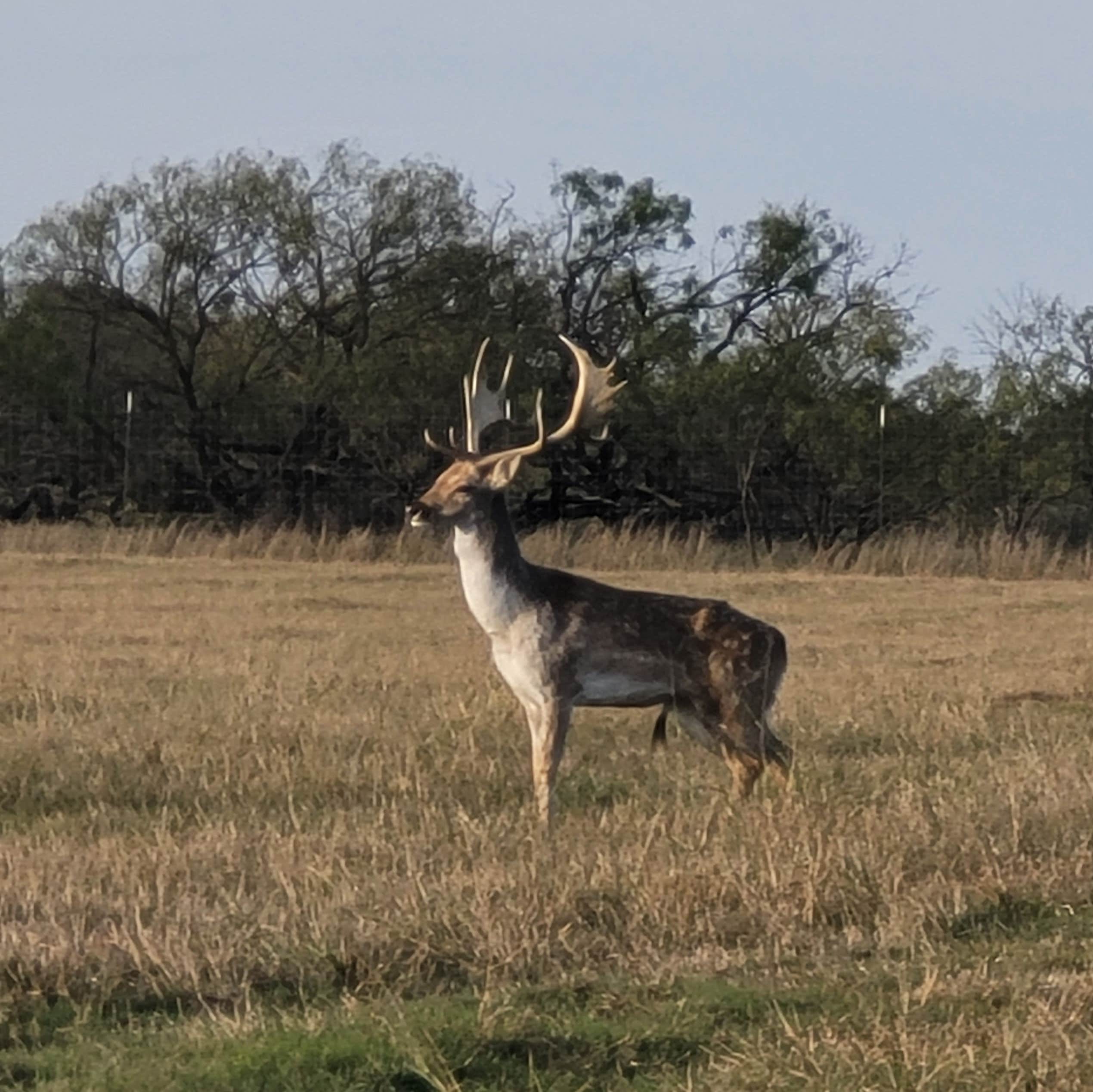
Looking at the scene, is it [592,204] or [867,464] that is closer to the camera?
[867,464]

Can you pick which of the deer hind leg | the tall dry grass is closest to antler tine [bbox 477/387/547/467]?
the deer hind leg

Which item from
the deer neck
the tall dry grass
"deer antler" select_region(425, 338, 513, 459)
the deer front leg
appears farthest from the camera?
the tall dry grass

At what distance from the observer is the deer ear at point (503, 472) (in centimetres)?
1036

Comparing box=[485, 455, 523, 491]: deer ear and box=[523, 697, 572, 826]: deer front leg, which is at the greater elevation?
box=[485, 455, 523, 491]: deer ear

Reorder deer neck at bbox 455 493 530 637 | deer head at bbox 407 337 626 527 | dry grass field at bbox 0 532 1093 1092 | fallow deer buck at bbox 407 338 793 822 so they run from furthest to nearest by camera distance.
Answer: deer head at bbox 407 337 626 527
deer neck at bbox 455 493 530 637
fallow deer buck at bbox 407 338 793 822
dry grass field at bbox 0 532 1093 1092

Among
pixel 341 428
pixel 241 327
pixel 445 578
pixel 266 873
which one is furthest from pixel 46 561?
pixel 266 873

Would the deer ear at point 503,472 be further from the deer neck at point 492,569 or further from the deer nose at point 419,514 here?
the deer nose at point 419,514

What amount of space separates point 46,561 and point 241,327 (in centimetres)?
1181

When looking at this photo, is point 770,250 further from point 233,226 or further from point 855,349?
point 233,226

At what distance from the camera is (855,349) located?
119 feet

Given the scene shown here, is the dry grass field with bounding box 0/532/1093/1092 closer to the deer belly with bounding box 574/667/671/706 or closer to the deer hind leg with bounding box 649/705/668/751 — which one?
the deer hind leg with bounding box 649/705/668/751

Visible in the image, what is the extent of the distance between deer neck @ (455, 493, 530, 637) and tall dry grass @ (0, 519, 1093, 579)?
15.9 meters

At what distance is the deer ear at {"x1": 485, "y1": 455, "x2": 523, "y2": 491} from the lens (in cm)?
1036

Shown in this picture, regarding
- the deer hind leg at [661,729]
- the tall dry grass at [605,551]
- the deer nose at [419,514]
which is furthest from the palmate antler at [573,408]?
the tall dry grass at [605,551]
